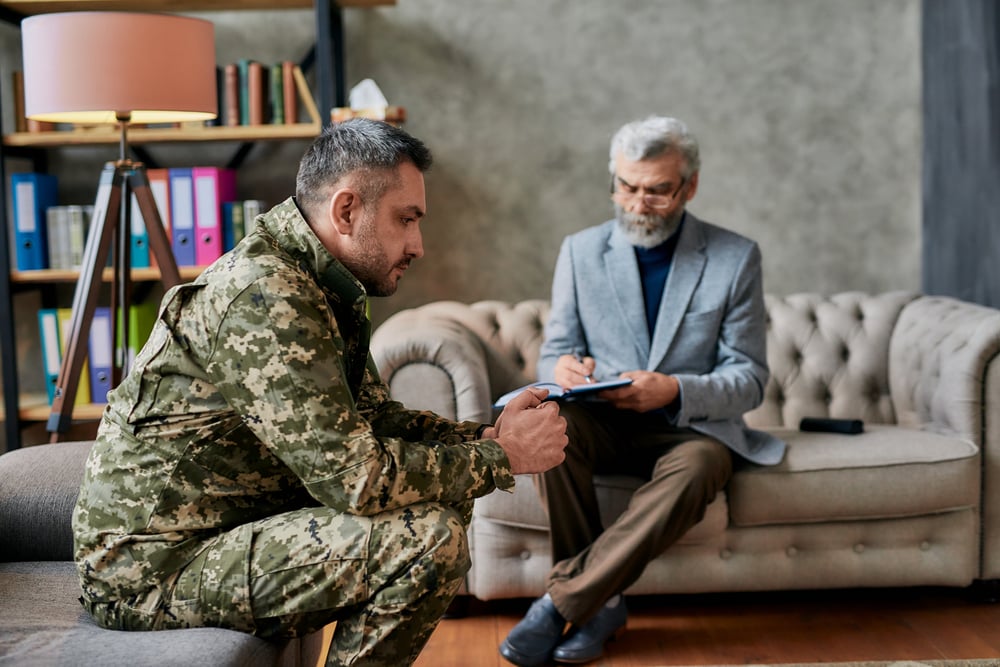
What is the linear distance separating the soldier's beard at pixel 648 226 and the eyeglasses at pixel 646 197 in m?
0.02

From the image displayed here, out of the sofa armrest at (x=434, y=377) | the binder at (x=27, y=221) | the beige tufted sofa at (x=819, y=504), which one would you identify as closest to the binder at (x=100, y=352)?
the binder at (x=27, y=221)

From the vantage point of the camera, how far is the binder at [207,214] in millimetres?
3266

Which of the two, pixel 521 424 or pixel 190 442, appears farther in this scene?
pixel 521 424

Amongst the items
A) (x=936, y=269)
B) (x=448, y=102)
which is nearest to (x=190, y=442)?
(x=448, y=102)

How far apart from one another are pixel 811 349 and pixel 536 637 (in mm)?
1302

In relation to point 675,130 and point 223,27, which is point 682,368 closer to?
point 675,130

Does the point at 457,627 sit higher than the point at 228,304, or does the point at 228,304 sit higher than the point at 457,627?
the point at 228,304

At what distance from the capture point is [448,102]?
3.57 m

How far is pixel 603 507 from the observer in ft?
8.24

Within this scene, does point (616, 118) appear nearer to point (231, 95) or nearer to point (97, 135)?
point (231, 95)

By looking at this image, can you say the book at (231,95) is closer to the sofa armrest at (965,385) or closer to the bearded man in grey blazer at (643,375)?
the bearded man in grey blazer at (643,375)

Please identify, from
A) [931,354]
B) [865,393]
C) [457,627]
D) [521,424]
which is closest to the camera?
[521,424]

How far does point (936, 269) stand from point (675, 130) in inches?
54.6

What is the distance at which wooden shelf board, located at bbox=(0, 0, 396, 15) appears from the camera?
3256mm
